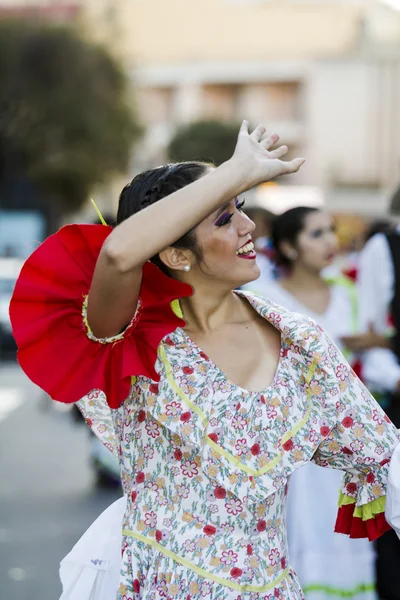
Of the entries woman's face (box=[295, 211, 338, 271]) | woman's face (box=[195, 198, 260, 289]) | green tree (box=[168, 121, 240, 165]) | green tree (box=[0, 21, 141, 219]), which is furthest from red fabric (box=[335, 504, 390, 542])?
green tree (box=[168, 121, 240, 165])

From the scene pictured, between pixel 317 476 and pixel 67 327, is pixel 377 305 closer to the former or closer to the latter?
pixel 317 476

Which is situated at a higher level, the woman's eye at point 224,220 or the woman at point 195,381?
the woman's eye at point 224,220

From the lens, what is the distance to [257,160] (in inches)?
97.0

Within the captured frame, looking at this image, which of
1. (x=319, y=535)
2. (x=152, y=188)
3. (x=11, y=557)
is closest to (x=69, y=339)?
(x=152, y=188)

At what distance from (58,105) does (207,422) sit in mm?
30411

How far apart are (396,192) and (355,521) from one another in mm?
2870

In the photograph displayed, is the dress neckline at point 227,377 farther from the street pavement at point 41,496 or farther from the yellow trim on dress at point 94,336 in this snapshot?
the street pavement at point 41,496

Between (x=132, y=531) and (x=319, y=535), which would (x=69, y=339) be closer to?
(x=132, y=531)

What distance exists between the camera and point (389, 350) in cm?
580

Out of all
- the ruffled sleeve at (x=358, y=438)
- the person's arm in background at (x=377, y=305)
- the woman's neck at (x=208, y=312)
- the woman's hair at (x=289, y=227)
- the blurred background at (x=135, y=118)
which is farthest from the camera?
the blurred background at (x=135, y=118)

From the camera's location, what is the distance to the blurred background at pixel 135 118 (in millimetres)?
9398

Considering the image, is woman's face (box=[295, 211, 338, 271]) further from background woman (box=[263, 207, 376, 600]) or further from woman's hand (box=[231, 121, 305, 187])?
woman's hand (box=[231, 121, 305, 187])

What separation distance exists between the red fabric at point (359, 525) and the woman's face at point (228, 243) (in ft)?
2.20

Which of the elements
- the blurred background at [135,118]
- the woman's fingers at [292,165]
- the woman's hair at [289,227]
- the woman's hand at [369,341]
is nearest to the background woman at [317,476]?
the woman's hair at [289,227]
